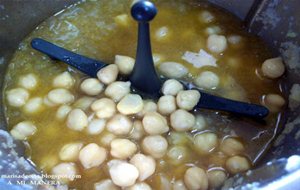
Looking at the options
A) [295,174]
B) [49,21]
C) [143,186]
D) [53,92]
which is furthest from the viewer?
[49,21]

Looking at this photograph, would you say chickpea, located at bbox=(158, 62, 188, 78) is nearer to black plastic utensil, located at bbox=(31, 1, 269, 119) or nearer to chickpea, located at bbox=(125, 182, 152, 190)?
black plastic utensil, located at bbox=(31, 1, 269, 119)

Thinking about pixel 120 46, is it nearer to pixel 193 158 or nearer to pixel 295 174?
pixel 193 158

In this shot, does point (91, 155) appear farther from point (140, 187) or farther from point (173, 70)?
point (173, 70)

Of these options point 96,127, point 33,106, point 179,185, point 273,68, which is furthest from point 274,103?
point 33,106

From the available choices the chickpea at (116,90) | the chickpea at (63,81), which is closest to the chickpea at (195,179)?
the chickpea at (116,90)

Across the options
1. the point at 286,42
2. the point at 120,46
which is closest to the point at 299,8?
the point at 286,42
